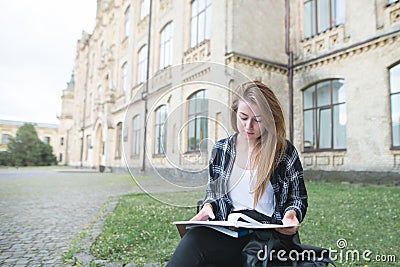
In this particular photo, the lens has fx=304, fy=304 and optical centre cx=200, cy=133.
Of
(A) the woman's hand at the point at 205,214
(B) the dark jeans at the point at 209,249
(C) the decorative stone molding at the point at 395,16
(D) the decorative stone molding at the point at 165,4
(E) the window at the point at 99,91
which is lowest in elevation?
(B) the dark jeans at the point at 209,249

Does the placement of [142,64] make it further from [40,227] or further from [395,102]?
[40,227]

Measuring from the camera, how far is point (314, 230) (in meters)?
4.05

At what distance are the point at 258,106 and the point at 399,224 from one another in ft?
12.9

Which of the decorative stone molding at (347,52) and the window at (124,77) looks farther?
the window at (124,77)

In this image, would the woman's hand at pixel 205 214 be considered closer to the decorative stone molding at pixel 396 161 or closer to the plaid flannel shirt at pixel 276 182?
the plaid flannel shirt at pixel 276 182

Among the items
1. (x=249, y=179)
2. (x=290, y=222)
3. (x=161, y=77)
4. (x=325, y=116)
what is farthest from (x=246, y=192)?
(x=325, y=116)

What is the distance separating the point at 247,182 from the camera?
178 cm

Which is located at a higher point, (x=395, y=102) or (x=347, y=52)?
(x=347, y=52)

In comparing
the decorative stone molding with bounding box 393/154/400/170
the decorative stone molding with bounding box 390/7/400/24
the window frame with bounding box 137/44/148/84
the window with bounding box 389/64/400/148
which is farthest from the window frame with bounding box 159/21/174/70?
the decorative stone molding with bounding box 393/154/400/170

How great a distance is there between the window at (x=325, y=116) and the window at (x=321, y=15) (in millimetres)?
2181

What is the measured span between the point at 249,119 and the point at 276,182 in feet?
1.29

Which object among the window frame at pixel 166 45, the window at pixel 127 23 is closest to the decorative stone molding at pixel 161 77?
the window frame at pixel 166 45

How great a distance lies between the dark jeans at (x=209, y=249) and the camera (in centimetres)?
151

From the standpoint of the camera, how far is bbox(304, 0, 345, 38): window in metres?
11.1
